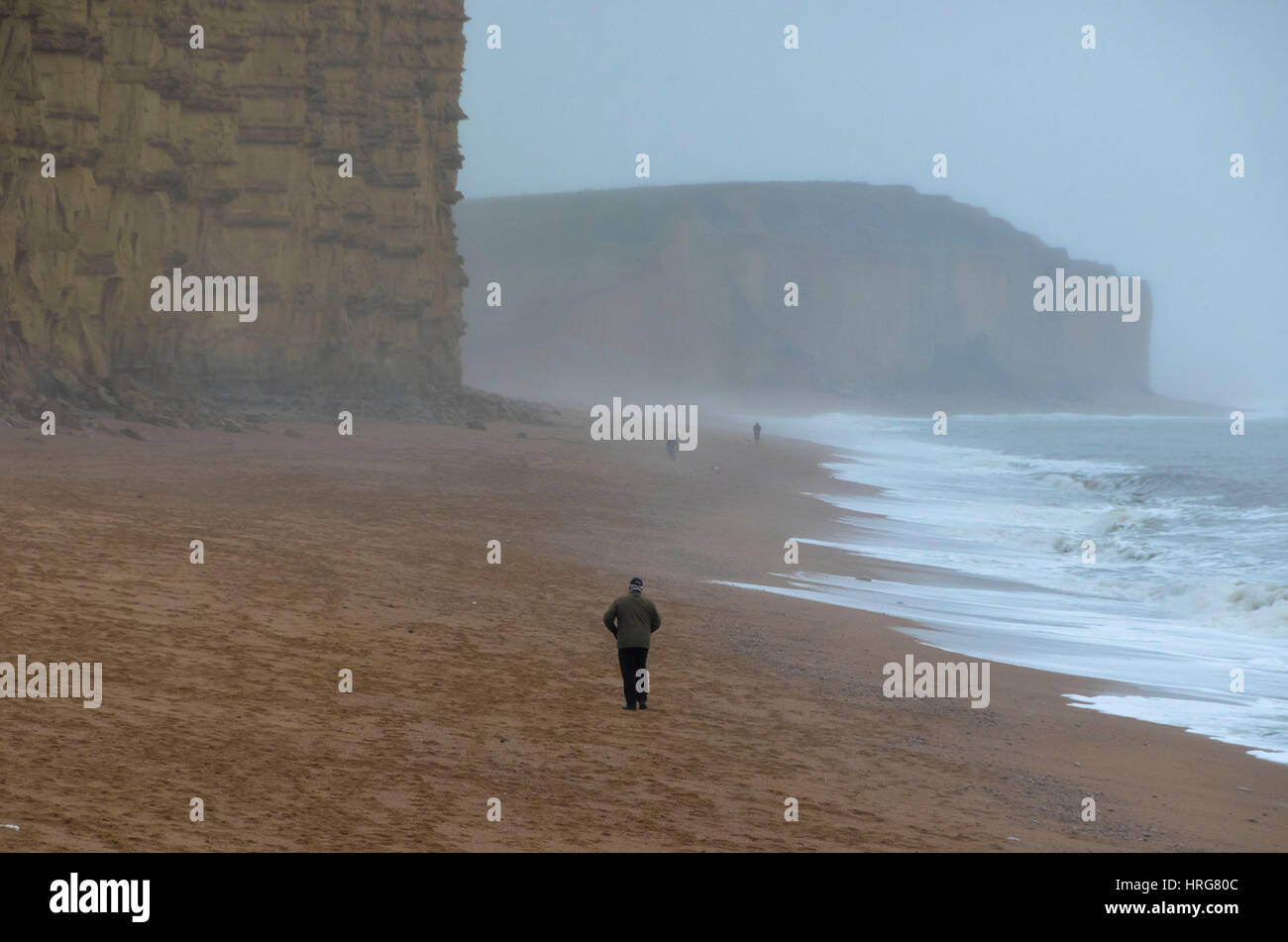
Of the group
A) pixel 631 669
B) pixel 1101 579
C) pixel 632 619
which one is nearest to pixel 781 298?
pixel 1101 579

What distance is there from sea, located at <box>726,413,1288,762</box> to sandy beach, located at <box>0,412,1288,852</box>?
2.89 ft

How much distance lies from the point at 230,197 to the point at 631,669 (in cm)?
2934

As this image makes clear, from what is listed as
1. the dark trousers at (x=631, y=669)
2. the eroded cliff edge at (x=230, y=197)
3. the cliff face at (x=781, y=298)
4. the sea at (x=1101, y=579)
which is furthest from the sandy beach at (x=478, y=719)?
the cliff face at (x=781, y=298)

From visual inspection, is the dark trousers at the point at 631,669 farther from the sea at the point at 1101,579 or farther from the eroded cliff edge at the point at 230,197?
the eroded cliff edge at the point at 230,197

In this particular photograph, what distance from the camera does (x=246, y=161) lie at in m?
38.9

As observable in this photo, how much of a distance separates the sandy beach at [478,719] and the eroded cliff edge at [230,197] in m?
9.95

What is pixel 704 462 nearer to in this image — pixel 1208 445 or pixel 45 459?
pixel 45 459

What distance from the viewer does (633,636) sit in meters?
10.6

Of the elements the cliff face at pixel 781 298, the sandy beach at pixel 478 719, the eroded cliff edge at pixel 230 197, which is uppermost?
the cliff face at pixel 781 298

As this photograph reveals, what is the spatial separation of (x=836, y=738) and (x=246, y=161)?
3314cm

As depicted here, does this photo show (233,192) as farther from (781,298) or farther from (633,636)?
Answer: (781,298)

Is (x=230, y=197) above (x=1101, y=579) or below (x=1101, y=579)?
above

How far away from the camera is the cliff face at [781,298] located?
14775cm

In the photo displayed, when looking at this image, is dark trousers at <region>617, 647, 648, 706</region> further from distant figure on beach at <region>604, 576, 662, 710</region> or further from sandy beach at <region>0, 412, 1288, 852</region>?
sandy beach at <region>0, 412, 1288, 852</region>
